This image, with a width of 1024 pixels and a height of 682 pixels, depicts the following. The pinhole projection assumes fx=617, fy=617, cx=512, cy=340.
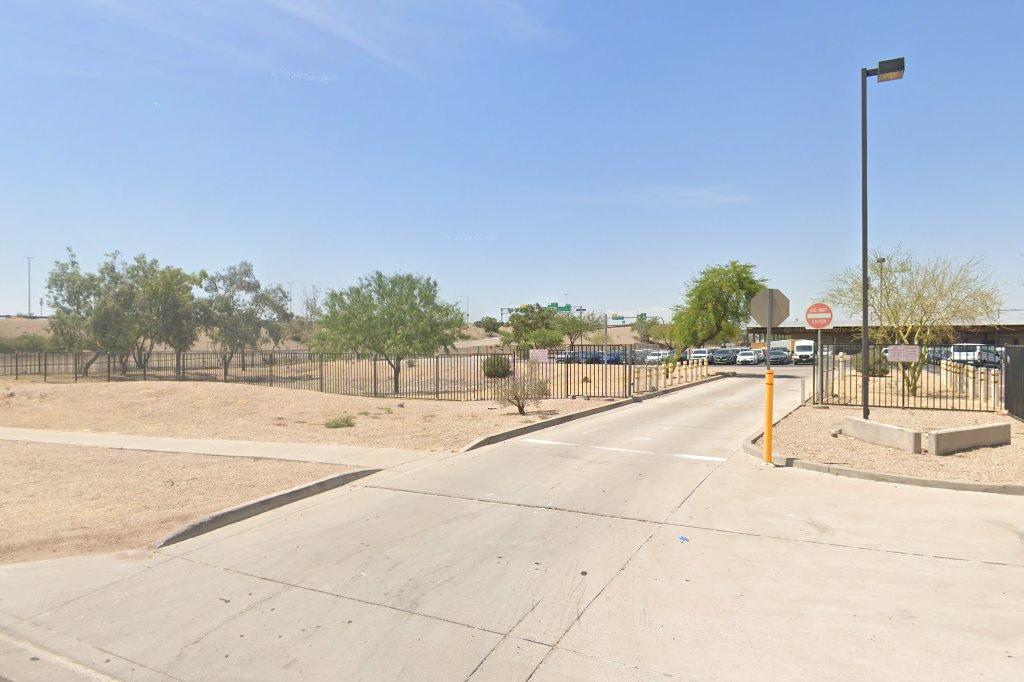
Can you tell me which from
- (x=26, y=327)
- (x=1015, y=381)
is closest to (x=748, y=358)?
(x=1015, y=381)

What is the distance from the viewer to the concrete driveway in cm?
395

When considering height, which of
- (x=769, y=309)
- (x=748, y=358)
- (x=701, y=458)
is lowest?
(x=701, y=458)

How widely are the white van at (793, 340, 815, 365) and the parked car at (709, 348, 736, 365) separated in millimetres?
5654

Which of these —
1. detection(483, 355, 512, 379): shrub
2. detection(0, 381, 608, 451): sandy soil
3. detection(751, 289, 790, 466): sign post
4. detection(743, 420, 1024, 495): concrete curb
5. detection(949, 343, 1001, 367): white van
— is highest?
detection(751, 289, 790, 466): sign post

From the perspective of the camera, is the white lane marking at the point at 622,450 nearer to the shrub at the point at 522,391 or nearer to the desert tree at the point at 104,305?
the shrub at the point at 522,391

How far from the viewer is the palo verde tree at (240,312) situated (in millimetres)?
55938

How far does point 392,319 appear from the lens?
38.5 meters

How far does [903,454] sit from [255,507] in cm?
1017

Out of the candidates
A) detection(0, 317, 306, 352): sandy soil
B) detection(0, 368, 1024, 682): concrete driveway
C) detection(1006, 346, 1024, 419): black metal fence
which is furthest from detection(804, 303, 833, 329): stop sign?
Result: detection(0, 317, 306, 352): sandy soil

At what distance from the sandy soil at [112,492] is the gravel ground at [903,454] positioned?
8127mm

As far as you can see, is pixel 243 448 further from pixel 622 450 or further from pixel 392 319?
pixel 392 319

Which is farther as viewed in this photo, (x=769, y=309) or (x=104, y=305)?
(x=104, y=305)

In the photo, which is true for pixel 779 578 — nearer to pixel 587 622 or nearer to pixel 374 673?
pixel 587 622

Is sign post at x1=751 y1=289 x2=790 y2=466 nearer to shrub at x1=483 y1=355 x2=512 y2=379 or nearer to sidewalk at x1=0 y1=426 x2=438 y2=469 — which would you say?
sidewalk at x1=0 y1=426 x2=438 y2=469
